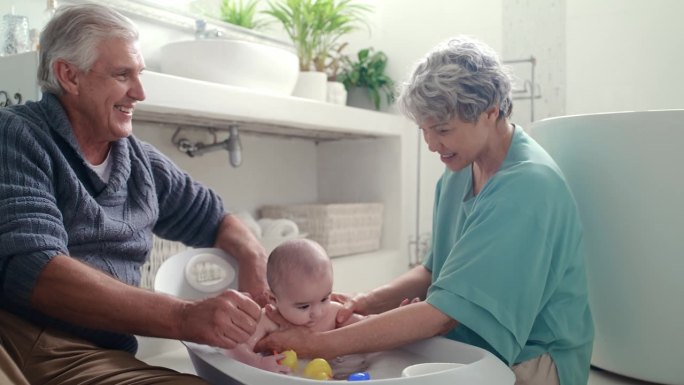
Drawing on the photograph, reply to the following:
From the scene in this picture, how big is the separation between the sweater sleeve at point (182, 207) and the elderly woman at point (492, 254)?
48cm

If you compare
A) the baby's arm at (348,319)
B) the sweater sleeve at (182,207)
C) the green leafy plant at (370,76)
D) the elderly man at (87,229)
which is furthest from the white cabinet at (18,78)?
the green leafy plant at (370,76)

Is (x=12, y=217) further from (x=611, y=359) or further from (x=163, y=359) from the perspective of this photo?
(x=611, y=359)

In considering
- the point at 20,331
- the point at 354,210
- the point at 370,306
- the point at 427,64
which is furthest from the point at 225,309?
the point at 354,210

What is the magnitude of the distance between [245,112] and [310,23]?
0.79m

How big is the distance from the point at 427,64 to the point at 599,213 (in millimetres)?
686

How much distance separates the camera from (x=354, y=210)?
272cm

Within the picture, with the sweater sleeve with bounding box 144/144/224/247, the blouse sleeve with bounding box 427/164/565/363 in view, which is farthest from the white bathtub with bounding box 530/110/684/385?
the sweater sleeve with bounding box 144/144/224/247

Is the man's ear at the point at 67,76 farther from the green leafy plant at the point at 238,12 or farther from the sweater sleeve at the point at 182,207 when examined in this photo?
the green leafy plant at the point at 238,12

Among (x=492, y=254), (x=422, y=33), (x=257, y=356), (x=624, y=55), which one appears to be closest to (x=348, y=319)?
(x=257, y=356)

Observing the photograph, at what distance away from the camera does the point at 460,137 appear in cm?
128

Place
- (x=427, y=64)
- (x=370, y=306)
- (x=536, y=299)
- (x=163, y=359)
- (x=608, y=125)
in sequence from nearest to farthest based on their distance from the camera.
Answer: (x=536, y=299), (x=427, y=64), (x=370, y=306), (x=608, y=125), (x=163, y=359)

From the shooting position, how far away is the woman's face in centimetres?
127

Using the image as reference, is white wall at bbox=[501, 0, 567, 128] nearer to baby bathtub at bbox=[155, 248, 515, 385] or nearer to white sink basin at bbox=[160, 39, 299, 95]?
white sink basin at bbox=[160, 39, 299, 95]

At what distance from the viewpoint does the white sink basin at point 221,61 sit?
197 centimetres
